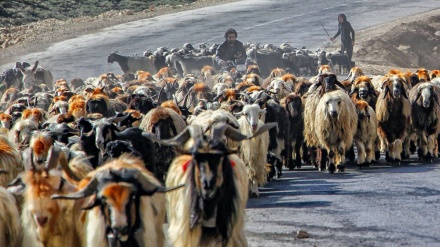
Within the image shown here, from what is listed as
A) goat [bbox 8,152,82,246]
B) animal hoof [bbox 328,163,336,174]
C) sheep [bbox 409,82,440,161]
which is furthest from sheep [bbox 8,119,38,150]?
sheep [bbox 409,82,440,161]

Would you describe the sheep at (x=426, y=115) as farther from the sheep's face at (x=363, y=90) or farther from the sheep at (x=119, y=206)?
the sheep at (x=119, y=206)

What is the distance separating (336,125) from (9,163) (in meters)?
8.32

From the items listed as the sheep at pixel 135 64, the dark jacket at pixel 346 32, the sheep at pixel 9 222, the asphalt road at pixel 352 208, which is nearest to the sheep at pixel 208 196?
the sheep at pixel 9 222

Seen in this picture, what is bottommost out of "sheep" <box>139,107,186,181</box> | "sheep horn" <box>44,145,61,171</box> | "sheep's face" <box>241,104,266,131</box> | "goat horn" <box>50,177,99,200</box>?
"sheep's face" <box>241,104,266,131</box>

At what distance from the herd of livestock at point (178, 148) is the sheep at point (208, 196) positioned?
0.01 m

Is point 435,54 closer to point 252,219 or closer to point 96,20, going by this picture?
point 96,20

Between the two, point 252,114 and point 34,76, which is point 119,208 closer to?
point 252,114

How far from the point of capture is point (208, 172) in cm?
976

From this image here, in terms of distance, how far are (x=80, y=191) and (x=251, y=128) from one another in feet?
26.4

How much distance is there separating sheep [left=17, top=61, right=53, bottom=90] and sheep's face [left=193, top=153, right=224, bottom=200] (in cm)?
2429

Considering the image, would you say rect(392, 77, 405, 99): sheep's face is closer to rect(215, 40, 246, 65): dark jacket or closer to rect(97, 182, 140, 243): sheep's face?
rect(97, 182, 140, 243): sheep's face

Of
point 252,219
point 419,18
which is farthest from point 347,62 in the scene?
point 252,219

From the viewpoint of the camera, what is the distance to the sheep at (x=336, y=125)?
63.4 ft

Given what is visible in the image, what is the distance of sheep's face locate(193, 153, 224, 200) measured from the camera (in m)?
9.75
